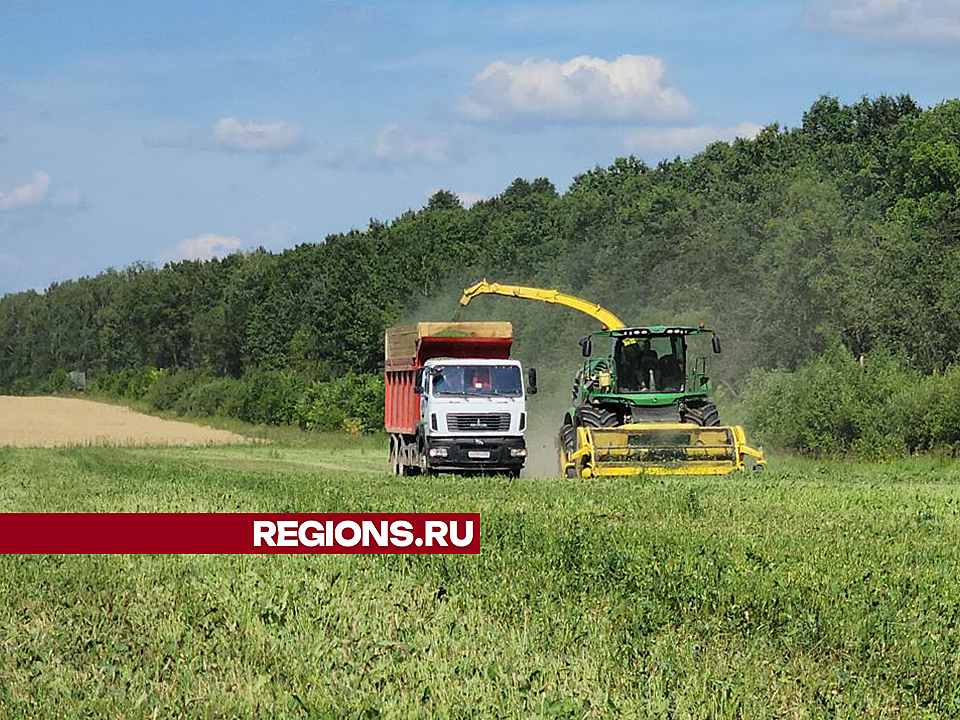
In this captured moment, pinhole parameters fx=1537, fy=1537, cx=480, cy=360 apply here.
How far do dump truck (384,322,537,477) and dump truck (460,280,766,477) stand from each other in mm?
1255

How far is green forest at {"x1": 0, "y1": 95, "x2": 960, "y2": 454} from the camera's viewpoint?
54438mm

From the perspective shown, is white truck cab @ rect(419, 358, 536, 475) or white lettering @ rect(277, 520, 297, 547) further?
white truck cab @ rect(419, 358, 536, 475)

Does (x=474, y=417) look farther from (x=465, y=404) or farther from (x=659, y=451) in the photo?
(x=659, y=451)

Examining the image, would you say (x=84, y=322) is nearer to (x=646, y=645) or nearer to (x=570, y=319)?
(x=570, y=319)

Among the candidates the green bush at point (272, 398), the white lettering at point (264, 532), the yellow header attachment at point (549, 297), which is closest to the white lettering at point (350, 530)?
the white lettering at point (264, 532)

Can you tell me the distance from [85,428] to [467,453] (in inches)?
1782

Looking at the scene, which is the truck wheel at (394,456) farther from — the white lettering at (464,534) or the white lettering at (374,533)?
the white lettering at (374,533)

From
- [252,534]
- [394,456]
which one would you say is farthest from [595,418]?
[252,534]

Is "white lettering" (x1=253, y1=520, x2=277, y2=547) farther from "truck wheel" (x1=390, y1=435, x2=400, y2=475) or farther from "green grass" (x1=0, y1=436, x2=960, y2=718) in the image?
"truck wheel" (x1=390, y1=435, x2=400, y2=475)


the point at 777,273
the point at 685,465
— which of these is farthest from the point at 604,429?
the point at 777,273

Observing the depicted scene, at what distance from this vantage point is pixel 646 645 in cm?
1059

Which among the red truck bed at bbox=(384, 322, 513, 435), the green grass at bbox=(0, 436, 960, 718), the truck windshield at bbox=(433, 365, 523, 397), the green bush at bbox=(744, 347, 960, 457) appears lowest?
the green grass at bbox=(0, 436, 960, 718)

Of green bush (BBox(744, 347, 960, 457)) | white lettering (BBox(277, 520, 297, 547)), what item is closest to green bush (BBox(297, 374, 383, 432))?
green bush (BBox(744, 347, 960, 457))

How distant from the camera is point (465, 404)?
33.2 meters
